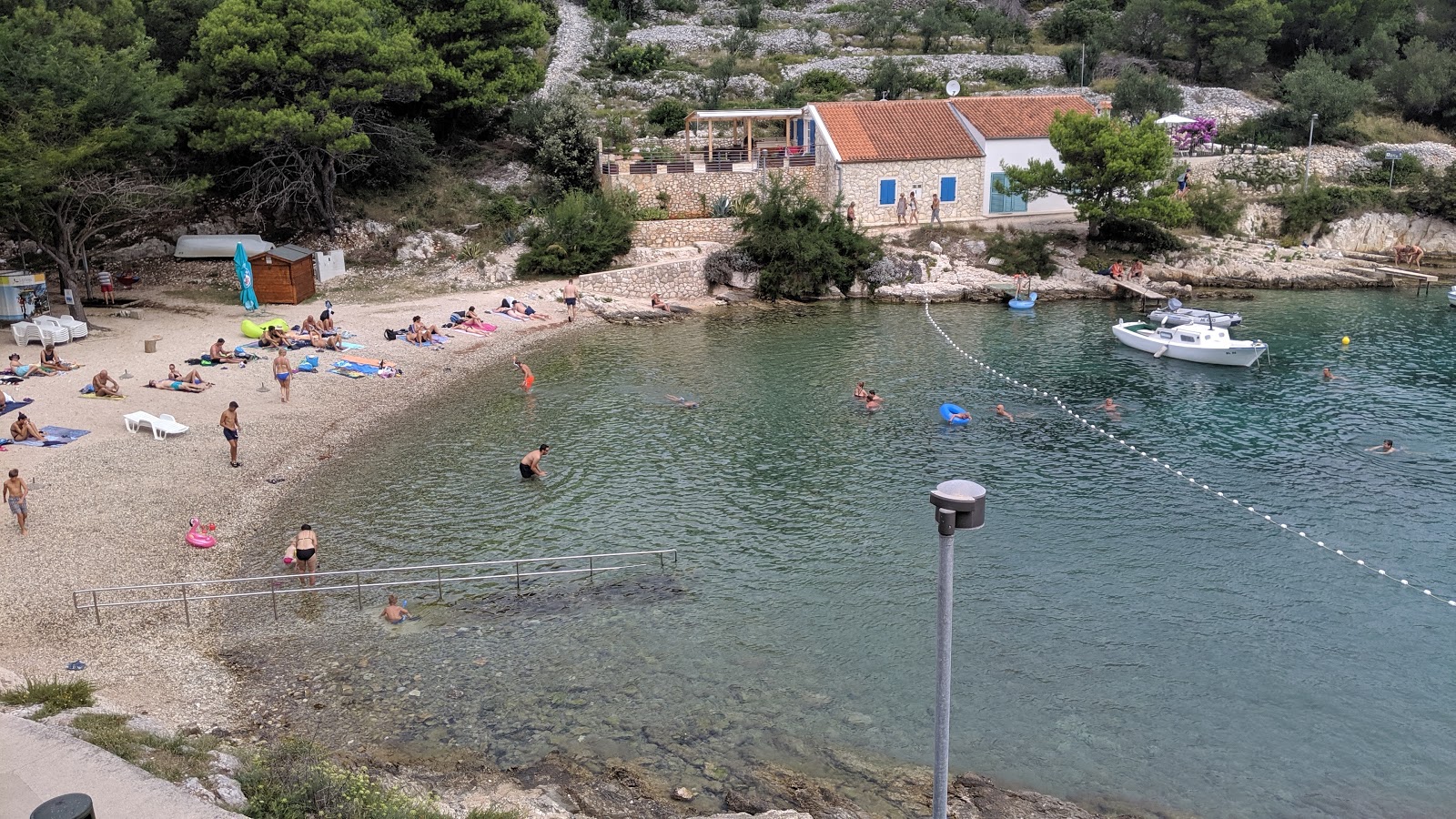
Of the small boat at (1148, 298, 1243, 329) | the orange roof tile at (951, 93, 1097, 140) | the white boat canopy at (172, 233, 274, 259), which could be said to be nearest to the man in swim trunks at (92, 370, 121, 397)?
the white boat canopy at (172, 233, 274, 259)

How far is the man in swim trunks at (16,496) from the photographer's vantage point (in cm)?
1906

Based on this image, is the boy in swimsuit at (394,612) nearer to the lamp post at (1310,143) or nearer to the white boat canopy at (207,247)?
the white boat canopy at (207,247)

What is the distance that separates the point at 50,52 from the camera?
31.6 m

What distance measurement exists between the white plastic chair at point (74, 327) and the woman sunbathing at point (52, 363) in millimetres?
2888

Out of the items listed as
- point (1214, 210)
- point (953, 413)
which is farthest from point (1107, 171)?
point (953, 413)

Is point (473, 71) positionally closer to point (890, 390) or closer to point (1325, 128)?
point (890, 390)

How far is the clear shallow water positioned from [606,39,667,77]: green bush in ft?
120

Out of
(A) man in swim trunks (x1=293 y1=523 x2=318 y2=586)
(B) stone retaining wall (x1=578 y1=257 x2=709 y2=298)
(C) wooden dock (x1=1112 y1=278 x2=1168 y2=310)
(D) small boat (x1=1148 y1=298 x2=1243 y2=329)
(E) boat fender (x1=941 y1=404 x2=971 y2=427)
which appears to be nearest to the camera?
(A) man in swim trunks (x1=293 y1=523 x2=318 y2=586)

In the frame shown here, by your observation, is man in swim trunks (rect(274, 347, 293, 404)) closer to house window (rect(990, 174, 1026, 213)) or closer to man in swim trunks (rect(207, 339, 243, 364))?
man in swim trunks (rect(207, 339, 243, 364))

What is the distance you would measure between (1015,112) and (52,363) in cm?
4016

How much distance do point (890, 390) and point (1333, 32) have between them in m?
56.2

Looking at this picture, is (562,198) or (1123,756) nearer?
(1123,756)

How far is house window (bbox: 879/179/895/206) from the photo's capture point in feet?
157

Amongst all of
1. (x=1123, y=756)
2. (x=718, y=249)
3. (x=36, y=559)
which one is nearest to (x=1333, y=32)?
(x=718, y=249)
